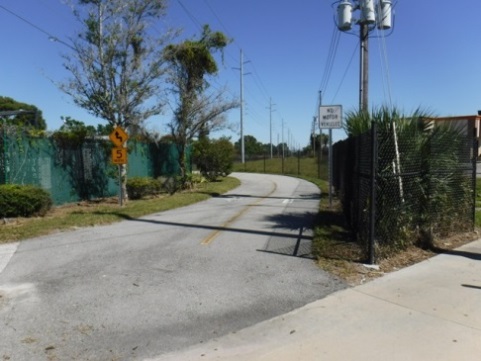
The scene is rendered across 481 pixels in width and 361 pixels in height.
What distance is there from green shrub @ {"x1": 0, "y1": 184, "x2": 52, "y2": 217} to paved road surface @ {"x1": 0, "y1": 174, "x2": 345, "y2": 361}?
8.11 feet

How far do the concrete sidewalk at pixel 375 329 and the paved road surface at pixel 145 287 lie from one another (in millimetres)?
283

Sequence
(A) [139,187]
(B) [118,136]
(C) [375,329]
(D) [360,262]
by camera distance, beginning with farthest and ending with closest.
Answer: (A) [139,187]
(B) [118,136]
(D) [360,262]
(C) [375,329]

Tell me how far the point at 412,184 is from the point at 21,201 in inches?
360

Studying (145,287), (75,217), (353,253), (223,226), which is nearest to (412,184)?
(353,253)

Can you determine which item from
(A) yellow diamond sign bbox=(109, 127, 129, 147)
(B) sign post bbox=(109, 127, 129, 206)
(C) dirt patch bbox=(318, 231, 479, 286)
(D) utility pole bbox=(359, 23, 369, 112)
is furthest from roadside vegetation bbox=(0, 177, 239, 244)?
(D) utility pole bbox=(359, 23, 369, 112)

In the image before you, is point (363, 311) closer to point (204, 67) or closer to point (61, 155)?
point (61, 155)

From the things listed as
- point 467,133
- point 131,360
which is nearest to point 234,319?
point 131,360

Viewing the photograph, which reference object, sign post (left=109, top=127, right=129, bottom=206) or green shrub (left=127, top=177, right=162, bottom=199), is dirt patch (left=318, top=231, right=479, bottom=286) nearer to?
sign post (left=109, top=127, right=129, bottom=206)

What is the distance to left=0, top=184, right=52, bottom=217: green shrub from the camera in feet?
38.7

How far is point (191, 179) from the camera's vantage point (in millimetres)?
23062

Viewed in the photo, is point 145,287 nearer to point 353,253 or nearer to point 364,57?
point 353,253

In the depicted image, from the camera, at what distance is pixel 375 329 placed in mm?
4773

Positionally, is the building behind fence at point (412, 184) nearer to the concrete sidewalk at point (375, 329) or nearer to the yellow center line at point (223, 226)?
the concrete sidewalk at point (375, 329)

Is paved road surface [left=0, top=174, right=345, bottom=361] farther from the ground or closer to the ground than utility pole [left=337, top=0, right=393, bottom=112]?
closer to the ground
